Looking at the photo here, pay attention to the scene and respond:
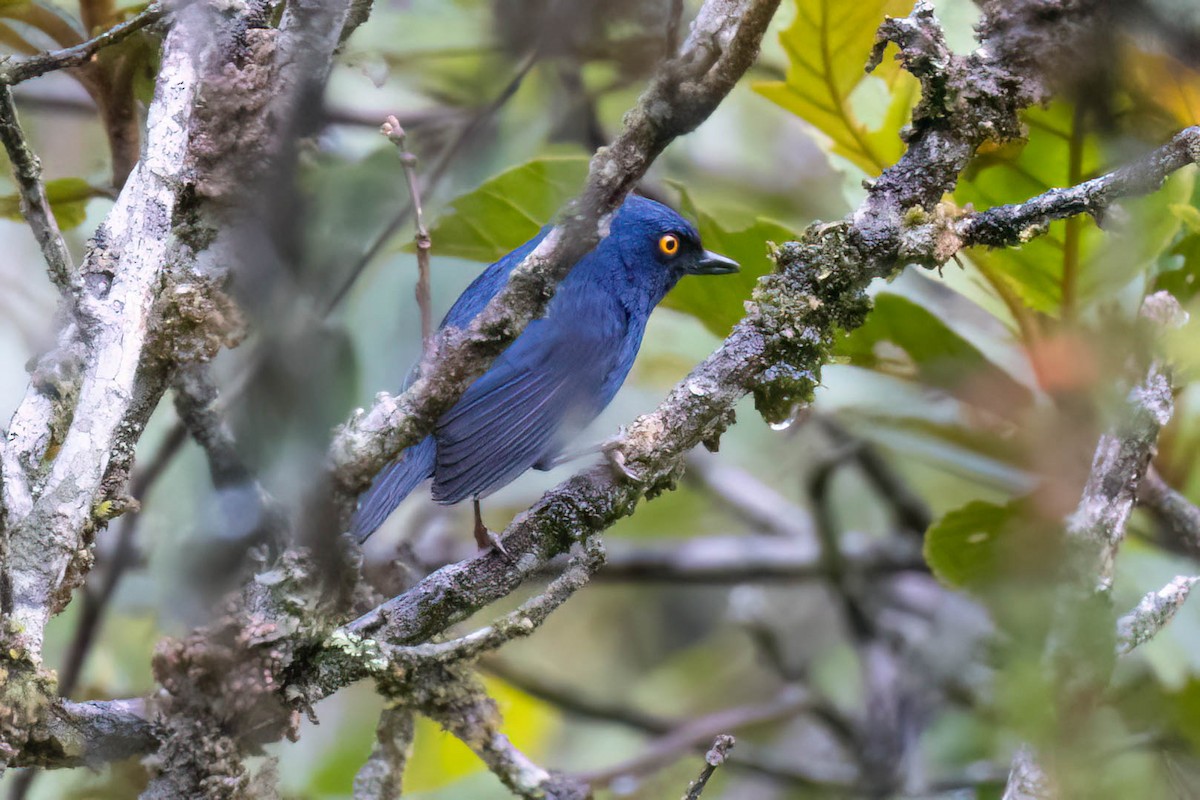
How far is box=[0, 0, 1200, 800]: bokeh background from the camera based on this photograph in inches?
66.5

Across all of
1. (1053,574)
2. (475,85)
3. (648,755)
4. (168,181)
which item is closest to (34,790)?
(648,755)

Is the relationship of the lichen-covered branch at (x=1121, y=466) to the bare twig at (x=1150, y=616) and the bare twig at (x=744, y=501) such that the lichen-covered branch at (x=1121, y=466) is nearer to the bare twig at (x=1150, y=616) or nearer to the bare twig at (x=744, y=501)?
the bare twig at (x=1150, y=616)

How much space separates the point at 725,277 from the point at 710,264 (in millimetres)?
569

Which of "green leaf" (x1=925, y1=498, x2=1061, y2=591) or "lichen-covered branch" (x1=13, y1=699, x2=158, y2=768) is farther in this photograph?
"green leaf" (x1=925, y1=498, x2=1061, y2=591)

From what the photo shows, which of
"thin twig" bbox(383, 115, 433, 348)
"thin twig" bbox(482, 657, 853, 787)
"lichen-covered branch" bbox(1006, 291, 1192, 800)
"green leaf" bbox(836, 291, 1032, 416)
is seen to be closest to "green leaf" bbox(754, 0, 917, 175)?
"green leaf" bbox(836, 291, 1032, 416)

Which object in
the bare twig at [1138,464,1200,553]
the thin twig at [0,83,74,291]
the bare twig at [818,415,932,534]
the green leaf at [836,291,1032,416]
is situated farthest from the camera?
the bare twig at [818,415,932,534]

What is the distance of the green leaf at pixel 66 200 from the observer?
2191 millimetres

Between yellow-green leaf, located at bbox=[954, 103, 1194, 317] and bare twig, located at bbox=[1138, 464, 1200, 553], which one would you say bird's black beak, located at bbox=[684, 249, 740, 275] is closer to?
yellow-green leaf, located at bbox=[954, 103, 1194, 317]

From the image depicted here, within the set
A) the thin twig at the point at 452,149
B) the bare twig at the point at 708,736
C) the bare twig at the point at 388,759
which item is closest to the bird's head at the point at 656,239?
the thin twig at the point at 452,149

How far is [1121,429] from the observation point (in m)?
1.96

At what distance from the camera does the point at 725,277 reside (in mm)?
2705

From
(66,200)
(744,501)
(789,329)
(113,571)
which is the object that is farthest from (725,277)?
(744,501)

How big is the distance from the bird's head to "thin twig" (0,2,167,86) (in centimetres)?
194

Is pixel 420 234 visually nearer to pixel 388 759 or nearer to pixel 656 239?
pixel 388 759
